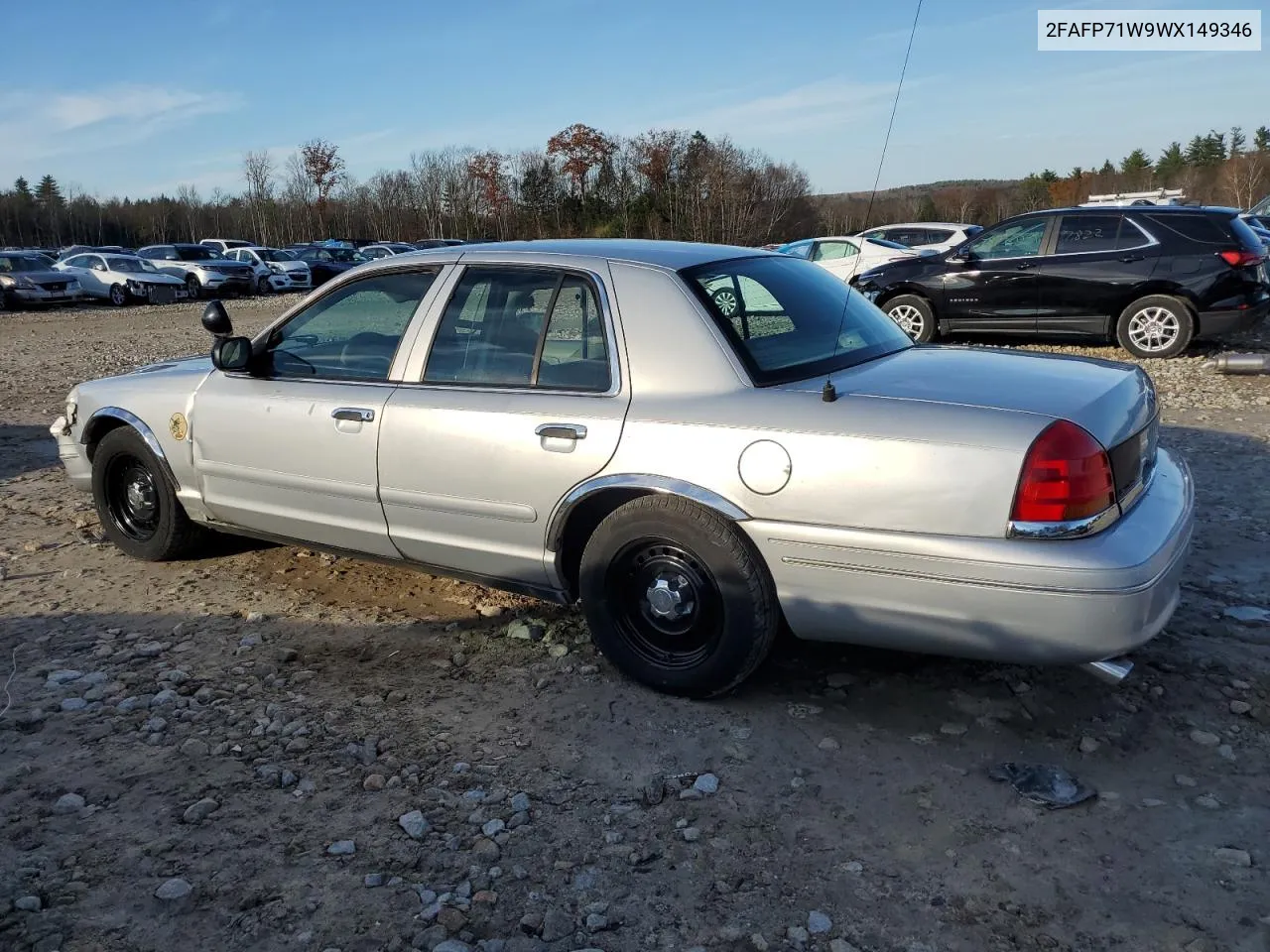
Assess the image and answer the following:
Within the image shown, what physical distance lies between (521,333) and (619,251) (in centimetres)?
50

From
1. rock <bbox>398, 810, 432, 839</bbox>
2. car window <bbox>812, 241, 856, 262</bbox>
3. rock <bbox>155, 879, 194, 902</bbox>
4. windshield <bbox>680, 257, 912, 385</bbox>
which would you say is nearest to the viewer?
rock <bbox>155, 879, 194, 902</bbox>

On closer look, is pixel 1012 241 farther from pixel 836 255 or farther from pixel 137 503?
pixel 137 503

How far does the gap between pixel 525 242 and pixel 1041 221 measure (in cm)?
898

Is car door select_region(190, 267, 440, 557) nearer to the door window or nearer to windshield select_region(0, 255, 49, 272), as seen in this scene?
the door window

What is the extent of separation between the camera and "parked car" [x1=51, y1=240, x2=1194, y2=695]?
300cm

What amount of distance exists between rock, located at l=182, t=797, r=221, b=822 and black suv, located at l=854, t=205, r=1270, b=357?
10482 mm

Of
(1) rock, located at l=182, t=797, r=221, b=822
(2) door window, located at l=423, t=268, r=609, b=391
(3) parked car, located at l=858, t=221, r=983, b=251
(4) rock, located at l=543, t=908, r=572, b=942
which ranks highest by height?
(3) parked car, located at l=858, t=221, r=983, b=251

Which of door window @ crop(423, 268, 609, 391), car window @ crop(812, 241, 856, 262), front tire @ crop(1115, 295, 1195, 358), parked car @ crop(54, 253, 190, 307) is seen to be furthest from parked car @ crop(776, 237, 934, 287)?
parked car @ crop(54, 253, 190, 307)

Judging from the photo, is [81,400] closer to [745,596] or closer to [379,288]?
[379,288]

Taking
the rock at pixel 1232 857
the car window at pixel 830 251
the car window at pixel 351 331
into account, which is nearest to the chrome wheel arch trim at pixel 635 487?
the car window at pixel 351 331

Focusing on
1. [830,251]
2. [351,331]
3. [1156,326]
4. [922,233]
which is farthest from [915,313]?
[351,331]

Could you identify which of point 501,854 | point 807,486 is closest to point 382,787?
point 501,854

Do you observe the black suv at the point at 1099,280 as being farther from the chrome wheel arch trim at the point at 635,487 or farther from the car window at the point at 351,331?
the chrome wheel arch trim at the point at 635,487

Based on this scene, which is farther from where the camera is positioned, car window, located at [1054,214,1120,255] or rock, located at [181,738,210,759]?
car window, located at [1054,214,1120,255]
